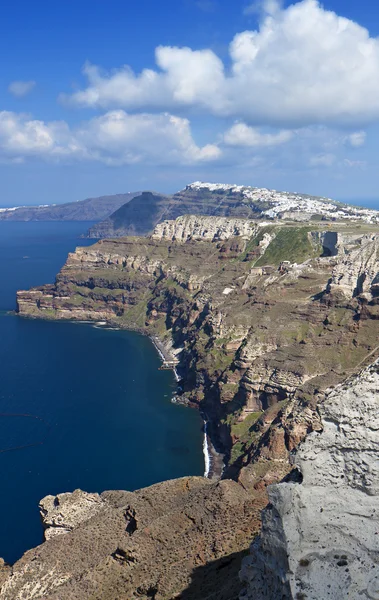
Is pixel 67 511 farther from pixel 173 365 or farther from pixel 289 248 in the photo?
pixel 289 248

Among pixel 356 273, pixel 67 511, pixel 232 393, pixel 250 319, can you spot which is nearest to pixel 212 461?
pixel 232 393

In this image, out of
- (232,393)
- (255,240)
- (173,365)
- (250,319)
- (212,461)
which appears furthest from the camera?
(255,240)

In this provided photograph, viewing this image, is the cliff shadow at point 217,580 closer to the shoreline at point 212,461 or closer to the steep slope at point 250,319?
the steep slope at point 250,319

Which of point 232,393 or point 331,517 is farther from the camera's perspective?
point 232,393

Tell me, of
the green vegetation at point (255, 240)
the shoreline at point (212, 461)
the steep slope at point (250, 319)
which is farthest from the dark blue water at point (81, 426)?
the green vegetation at point (255, 240)

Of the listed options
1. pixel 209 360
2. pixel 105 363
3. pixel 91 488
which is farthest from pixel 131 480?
pixel 105 363
